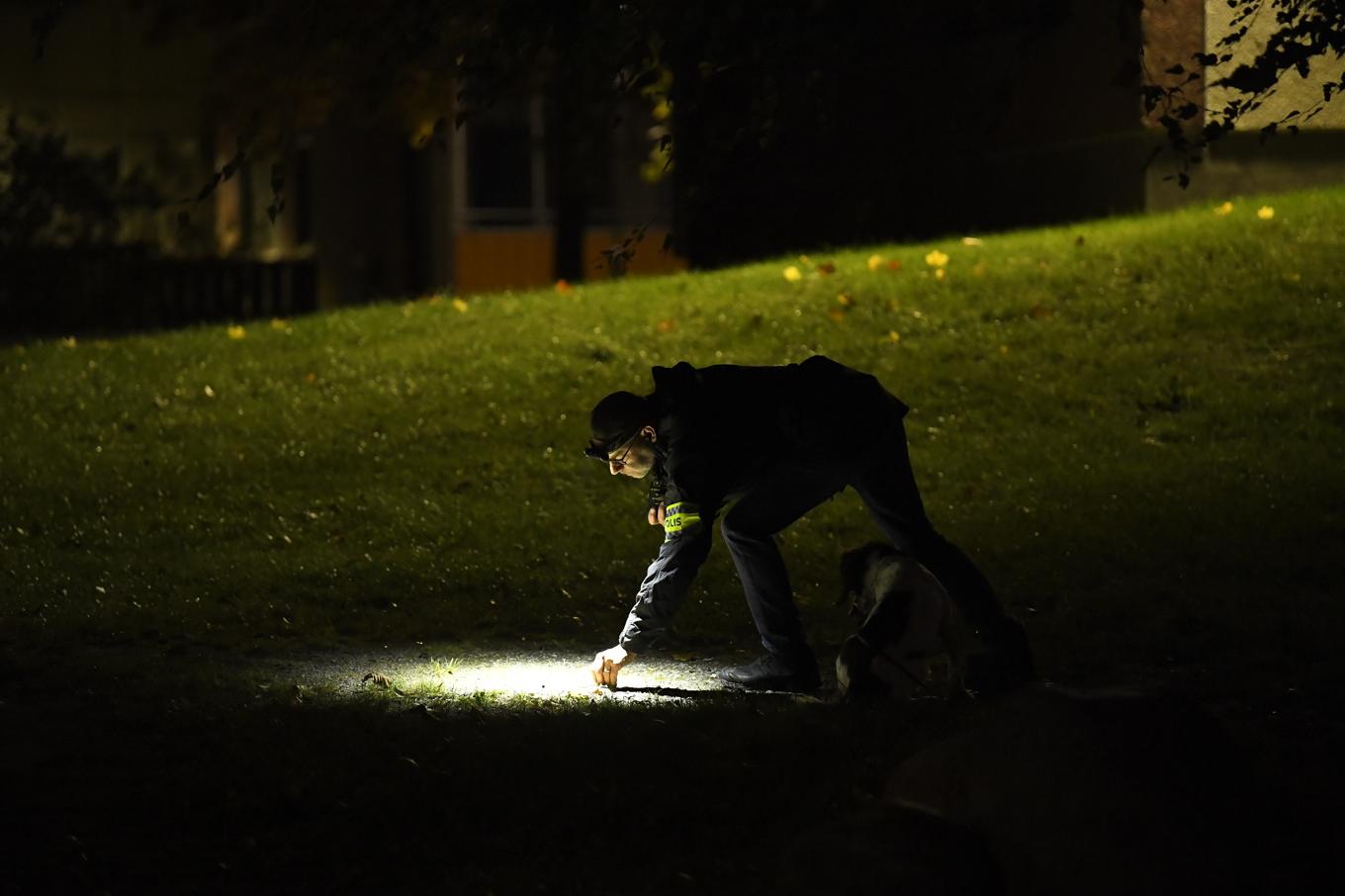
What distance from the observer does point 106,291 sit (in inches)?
948

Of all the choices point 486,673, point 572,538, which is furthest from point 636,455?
point 572,538

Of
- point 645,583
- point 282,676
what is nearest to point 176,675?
point 282,676

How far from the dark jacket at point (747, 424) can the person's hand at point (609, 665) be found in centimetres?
54

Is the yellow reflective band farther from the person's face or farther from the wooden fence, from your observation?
the wooden fence

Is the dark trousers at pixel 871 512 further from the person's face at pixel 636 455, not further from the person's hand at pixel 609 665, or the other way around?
the person's hand at pixel 609 665

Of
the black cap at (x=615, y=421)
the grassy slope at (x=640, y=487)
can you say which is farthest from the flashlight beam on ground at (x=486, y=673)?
the black cap at (x=615, y=421)

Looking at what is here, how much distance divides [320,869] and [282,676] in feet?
9.40

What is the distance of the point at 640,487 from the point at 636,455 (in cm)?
483

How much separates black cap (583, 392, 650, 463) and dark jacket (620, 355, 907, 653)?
9 centimetres

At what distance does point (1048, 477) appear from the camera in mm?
11461

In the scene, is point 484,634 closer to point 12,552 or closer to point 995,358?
point 12,552

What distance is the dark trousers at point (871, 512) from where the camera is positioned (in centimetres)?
703

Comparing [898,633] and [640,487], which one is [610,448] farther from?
[640,487]

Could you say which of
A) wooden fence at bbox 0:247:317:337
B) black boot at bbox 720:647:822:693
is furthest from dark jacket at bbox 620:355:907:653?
wooden fence at bbox 0:247:317:337
